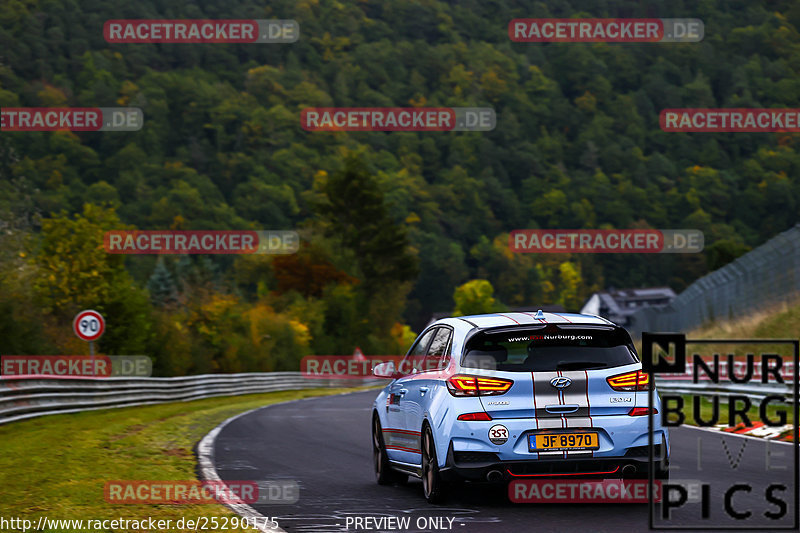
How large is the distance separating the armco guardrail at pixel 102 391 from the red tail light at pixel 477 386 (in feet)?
43.3

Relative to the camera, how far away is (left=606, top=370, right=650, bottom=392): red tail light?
9117 millimetres

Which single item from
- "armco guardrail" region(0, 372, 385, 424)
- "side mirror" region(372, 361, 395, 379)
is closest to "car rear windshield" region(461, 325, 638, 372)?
"side mirror" region(372, 361, 395, 379)

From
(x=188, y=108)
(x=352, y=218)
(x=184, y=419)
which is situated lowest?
(x=184, y=419)

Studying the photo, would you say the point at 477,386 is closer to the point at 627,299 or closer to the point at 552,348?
the point at 552,348

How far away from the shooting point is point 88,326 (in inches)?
1114

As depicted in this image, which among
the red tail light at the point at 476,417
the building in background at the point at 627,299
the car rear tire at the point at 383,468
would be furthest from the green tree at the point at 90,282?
the building in background at the point at 627,299

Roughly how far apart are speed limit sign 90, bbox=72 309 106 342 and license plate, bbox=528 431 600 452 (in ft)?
68.4

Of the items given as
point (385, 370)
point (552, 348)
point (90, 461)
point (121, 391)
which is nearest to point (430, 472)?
point (552, 348)

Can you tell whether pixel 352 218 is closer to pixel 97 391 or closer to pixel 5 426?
pixel 97 391

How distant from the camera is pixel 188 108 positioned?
634 feet

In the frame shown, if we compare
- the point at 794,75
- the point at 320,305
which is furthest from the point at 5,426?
the point at 794,75

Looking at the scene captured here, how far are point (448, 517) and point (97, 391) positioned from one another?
67.8ft

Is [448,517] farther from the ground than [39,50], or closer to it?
closer to it

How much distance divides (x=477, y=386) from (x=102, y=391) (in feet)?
68.8
